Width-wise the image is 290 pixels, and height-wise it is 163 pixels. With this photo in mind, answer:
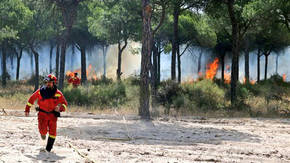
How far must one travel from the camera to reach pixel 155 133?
1216 centimetres

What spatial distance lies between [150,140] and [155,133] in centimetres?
123

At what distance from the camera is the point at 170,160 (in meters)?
8.21

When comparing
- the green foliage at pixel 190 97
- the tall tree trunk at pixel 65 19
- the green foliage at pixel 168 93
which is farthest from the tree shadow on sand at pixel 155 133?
the tall tree trunk at pixel 65 19

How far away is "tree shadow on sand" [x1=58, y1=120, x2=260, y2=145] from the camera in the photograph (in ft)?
36.0

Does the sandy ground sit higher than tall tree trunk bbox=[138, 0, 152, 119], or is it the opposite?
tall tree trunk bbox=[138, 0, 152, 119]

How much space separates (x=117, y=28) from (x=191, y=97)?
47.3ft

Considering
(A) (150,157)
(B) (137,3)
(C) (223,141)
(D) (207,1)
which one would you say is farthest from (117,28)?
(A) (150,157)

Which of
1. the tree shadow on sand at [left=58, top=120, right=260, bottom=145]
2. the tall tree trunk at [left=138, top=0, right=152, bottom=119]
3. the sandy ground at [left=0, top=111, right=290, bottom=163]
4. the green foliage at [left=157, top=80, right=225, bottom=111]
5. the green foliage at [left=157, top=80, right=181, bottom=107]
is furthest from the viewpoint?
the green foliage at [left=157, top=80, right=181, bottom=107]

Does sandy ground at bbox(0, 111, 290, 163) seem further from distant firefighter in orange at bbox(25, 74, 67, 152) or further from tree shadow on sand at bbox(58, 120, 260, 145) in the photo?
distant firefighter in orange at bbox(25, 74, 67, 152)

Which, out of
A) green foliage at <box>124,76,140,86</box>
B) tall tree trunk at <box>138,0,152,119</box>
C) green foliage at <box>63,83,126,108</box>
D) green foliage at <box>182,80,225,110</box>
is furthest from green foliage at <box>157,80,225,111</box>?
green foliage at <box>124,76,140,86</box>

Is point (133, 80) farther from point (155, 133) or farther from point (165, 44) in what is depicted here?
point (155, 133)

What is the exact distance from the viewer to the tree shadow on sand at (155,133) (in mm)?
10987

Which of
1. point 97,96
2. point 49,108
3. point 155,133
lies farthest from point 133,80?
point 49,108

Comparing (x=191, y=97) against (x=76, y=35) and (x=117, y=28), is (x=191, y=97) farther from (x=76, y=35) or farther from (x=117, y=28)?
(x=76, y=35)
